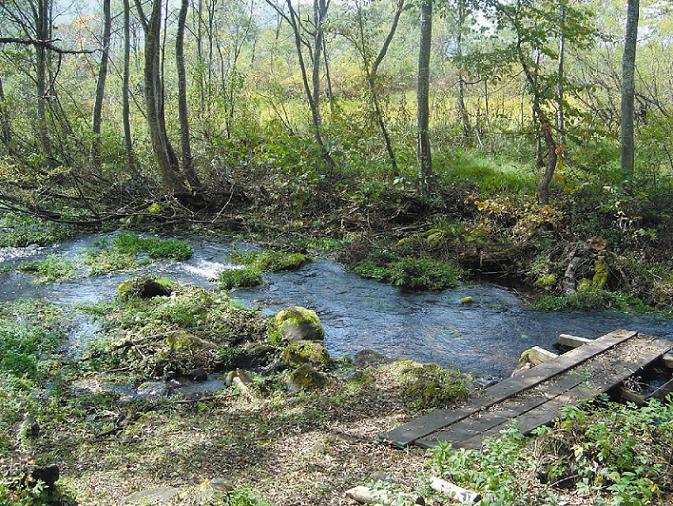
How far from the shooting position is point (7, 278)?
36.8 ft

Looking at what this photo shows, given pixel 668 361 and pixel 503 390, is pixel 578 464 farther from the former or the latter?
pixel 668 361

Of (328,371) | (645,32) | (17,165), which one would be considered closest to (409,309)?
(328,371)

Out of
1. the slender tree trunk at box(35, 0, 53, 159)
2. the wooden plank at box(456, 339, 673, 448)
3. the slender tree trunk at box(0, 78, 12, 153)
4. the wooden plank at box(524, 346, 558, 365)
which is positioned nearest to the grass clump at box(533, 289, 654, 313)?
the wooden plank at box(456, 339, 673, 448)

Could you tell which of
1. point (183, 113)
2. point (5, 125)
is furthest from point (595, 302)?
point (5, 125)

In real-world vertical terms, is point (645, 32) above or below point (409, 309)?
above

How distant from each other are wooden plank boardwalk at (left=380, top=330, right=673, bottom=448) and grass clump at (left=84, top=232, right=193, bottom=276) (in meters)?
8.01

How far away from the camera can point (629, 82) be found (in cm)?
1237

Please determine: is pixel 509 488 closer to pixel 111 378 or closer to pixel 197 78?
pixel 111 378

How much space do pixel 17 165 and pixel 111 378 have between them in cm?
1146

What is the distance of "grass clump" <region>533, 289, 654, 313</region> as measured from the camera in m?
9.61

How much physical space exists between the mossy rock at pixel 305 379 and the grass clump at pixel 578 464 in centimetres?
245

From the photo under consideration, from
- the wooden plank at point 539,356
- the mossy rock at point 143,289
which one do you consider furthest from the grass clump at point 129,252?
the wooden plank at point 539,356

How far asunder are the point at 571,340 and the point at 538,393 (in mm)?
2220

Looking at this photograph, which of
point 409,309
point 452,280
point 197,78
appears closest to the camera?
point 409,309
